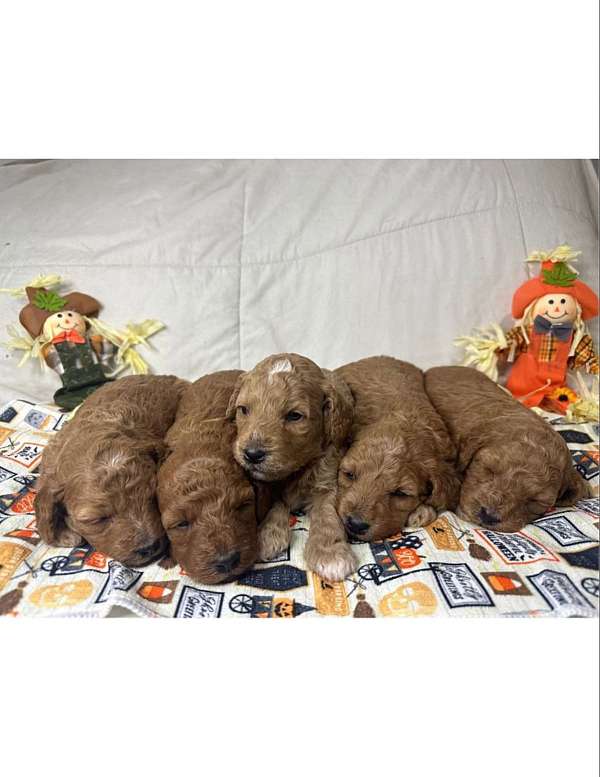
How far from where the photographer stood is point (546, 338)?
7.80ft

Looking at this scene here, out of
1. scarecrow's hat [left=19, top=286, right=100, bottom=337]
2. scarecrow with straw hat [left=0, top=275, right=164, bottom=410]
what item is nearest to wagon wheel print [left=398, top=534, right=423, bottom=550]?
scarecrow with straw hat [left=0, top=275, right=164, bottom=410]

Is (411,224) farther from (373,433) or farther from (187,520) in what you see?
(187,520)

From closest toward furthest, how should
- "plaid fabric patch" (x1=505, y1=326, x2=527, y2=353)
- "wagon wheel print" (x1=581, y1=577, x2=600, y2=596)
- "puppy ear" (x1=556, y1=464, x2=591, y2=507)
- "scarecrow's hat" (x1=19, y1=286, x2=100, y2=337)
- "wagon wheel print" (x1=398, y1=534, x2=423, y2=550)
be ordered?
"wagon wheel print" (x1=581, y1=577, x2=600, y2=596)
"wagon wheel print" (x1=398, y1=534, x2=423, y2=550)
"puppy ear" (x1=556, y1=464, x2=591, y2=507)
"scarecrow's hat" (x1=19, y1=286, x2=100, y2=337)
"plaid fabric patch" (x1=505, y1=326, x2=527, y2=353)

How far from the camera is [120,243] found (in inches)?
88.8

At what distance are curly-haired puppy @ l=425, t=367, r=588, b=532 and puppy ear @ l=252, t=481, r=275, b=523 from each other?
56 centimetres

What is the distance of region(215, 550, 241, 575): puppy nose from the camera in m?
1.49

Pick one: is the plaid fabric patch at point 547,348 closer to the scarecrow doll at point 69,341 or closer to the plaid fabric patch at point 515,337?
the plaid fabric patch at point 515,337

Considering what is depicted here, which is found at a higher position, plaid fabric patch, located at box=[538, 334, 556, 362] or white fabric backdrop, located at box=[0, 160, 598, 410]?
white fabric backdrop, located at box=[0, 160, 598, 410]

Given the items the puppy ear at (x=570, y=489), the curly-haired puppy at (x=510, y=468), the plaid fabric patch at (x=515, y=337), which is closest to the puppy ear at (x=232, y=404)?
the curly-haired puppy at (x=510, y=468)

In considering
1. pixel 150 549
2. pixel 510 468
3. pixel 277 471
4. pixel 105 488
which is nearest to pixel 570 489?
pixel 510 468

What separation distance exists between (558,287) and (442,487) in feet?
3.44

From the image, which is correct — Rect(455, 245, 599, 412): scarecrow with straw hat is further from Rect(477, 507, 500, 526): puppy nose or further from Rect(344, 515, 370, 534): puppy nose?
Rect(344, 515, 370, 534): puppy nose

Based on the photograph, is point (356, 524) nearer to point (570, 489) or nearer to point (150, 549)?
point (150, 549)
